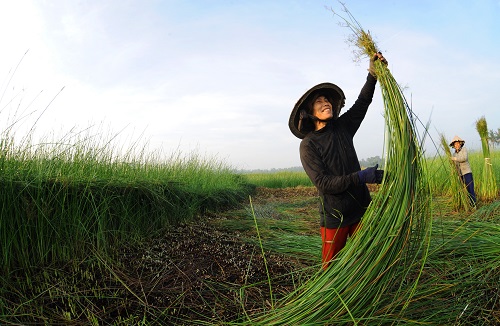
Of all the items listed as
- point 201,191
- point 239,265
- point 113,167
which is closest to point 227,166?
point 201,191

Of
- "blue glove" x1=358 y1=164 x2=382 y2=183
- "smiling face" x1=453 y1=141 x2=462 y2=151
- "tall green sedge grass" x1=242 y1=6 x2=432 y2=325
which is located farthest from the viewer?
"smiling face" x1=453 y1=141 x2=462 y2=151

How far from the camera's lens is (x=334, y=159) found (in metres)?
2.23

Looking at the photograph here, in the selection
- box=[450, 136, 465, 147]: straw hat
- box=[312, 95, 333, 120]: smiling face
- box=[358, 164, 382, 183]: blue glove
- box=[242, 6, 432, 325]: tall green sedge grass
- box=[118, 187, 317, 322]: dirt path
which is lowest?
box=[118, 187, 317, 322]: dirt path

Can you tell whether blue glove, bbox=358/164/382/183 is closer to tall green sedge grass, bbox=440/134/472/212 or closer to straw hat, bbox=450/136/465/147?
tall green sedge grass, bbox=440/134/472/212

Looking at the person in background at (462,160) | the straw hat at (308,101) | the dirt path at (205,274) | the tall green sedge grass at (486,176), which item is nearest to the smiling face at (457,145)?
the person in background at (462,160)

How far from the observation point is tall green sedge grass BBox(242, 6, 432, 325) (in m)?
1.69

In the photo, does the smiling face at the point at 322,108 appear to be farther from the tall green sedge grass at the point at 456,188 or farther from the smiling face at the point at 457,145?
the smiling face at the point at 457,145

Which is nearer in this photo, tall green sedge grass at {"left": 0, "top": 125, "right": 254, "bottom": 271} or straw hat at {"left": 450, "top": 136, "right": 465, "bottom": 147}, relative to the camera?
tall green sedge grass at {"left": 0, "top": 125, "right": 254, "bottom": 271}

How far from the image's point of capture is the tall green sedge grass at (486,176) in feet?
21.0

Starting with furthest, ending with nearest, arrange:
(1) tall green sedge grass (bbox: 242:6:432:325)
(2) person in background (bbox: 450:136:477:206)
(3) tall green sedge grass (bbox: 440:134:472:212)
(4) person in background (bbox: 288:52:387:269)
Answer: (2) person in background (bbox: 450:136:477:206), (3) tall green sedge grass (bbox: 440:134:472:212), (4) person in background (bbox: 288:52:387:269), (1) tall green sedge grass (bbox: 242:6:432:325)

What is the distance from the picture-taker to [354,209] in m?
→ 2.22

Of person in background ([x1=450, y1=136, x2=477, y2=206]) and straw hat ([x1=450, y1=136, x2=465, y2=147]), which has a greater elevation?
straw hat ([x1=450, y1=136, x2=465, y2=147])

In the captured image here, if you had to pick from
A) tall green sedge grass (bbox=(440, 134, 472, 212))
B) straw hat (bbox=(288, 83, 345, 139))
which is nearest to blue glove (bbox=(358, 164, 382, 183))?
straw hat (bbox=(288, 83, 345, 139))

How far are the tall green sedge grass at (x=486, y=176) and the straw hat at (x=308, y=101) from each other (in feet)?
16.6
